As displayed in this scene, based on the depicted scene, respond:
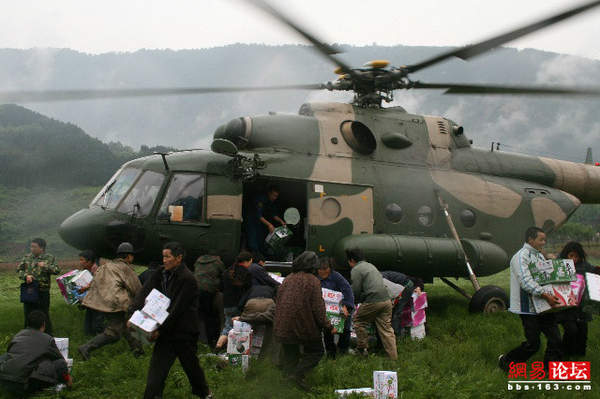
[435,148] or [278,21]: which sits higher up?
[278,21]

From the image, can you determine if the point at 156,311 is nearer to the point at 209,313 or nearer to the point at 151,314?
the point at 151,314

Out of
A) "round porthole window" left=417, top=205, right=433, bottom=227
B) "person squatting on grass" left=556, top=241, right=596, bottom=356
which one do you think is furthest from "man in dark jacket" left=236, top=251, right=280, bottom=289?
"round porthole window" left=417, top=205, right=433, bottom=227

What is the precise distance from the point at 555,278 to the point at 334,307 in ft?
8.05

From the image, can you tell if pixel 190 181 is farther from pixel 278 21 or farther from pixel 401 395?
pixel 401 395

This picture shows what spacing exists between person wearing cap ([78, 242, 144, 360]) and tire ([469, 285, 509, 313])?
18.2ft

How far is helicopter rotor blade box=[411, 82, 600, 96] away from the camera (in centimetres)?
794

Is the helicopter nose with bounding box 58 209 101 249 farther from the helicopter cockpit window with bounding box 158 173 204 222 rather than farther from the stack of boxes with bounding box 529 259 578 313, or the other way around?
the stack of boxes with bounding box 529 259 578 313

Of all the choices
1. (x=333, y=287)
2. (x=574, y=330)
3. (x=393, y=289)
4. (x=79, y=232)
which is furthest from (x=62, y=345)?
(x=574, y=330)

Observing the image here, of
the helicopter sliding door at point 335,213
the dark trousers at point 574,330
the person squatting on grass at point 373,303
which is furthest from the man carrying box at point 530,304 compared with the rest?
the helicopter sliding door at point 335,213

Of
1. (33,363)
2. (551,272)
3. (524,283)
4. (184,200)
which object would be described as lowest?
(33,363)

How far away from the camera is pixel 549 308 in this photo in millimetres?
5281

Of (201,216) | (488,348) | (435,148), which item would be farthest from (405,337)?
(435,148)

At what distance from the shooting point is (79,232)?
8.27 metres

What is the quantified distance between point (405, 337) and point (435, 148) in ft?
14.4
